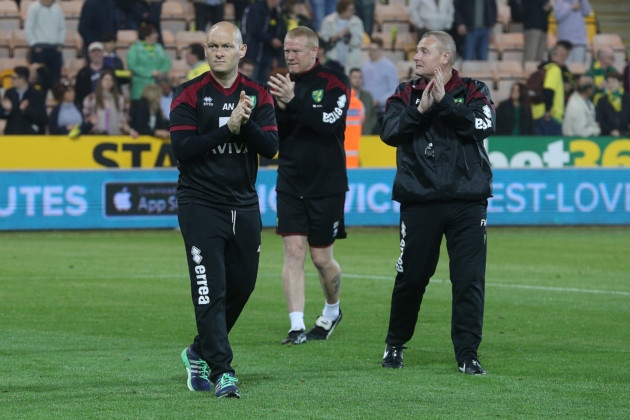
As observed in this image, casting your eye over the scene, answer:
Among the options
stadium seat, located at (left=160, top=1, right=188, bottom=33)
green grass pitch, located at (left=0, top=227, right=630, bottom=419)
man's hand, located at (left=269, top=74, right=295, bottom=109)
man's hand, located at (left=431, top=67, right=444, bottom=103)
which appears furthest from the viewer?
stadium seat, located at (left=160, top=1, right=188, bottom=33)

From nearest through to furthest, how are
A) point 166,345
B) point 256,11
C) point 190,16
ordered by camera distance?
point 166,345, point 256,11, point 190,16

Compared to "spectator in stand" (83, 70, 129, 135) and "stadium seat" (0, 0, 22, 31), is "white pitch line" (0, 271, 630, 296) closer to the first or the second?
"spectator in stand" (83, 70, 129, 135)

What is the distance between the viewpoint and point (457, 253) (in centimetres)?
863

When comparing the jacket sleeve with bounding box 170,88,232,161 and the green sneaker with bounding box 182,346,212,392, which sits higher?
the jacket sleeve with bounding box 170,88,232,161

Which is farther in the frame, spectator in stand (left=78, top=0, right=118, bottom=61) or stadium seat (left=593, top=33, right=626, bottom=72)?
stadium seat (left=593, top=33, right=626, bottom=72)

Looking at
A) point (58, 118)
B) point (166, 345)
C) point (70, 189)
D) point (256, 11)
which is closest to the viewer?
point (166, 345)

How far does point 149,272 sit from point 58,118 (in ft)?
24.8

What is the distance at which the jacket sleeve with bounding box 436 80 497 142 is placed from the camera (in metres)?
8.32

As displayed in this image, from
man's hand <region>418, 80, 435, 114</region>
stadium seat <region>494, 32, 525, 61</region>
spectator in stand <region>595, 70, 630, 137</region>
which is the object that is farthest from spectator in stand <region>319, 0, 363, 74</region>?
man's hand <region>418, 80, 435, 114</region>

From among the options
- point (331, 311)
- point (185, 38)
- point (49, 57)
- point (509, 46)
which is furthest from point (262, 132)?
point (509, 46)

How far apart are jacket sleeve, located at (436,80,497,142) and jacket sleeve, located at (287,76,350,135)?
180 cm

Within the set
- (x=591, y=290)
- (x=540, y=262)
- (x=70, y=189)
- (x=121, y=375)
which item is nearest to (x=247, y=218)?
(x=121, y=375)

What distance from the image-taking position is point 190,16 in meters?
26.8

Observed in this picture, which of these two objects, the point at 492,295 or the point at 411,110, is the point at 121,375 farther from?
the point at 492,295
